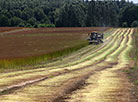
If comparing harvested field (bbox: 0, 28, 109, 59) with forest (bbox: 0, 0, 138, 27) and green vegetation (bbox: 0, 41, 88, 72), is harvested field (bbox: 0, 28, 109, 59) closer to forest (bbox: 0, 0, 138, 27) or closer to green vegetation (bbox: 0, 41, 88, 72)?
green vegetation (bbox: 0, 41, 88, 72)

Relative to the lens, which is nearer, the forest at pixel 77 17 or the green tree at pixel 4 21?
the green tree at pixel 4 21

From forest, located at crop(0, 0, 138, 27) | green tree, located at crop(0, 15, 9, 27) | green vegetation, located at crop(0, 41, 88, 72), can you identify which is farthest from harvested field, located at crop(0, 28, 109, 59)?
forest, located at crop(0, 0, 138, 27)

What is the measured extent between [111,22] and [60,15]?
3040 cm

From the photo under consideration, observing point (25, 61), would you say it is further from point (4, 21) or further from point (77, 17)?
point (77, 17)

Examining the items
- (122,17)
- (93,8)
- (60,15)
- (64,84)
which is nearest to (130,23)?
(122,17)

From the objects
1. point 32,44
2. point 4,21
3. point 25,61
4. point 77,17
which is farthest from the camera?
point 77,17

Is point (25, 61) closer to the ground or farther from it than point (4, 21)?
closer to the ground

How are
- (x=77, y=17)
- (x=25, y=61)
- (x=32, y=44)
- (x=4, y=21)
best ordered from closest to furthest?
(x=25, y=61), (x=32, y=44), (x=4, y=21), (x=77, y=17)

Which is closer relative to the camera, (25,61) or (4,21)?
(25,61)

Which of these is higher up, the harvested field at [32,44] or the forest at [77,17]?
the forest at [77,17]

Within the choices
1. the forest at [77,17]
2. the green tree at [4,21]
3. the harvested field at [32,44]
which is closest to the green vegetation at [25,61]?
the harvested field at [32,44]

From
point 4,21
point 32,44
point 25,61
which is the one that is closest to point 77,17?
point 4,21

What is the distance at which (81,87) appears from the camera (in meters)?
16.2

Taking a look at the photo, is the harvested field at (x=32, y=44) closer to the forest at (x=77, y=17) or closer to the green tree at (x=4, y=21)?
the green tree at (x=4, y=21)
